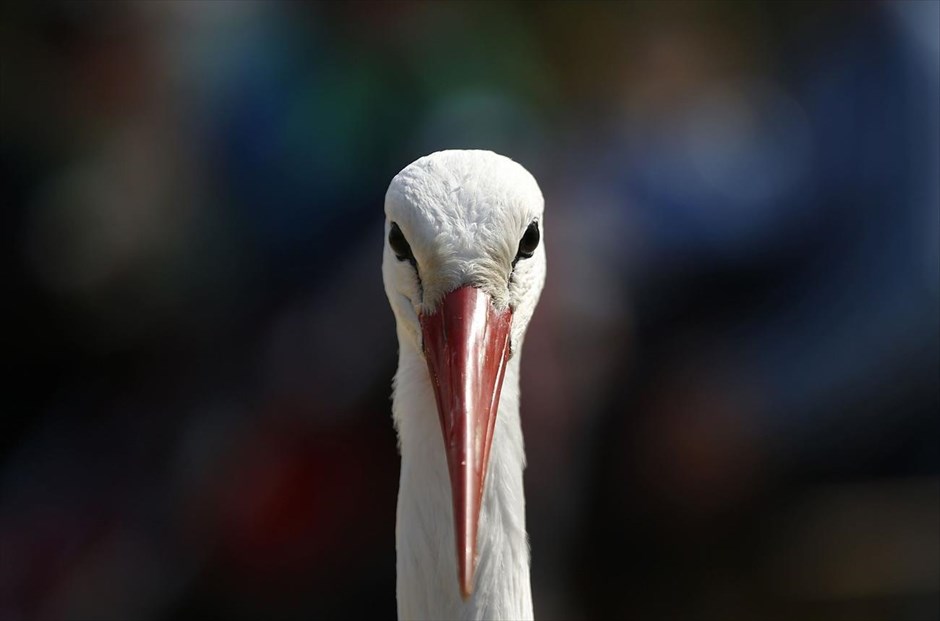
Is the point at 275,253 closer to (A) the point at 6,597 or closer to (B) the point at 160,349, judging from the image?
(B) the point at 160,349

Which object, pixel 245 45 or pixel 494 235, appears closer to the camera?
pixel 494 235

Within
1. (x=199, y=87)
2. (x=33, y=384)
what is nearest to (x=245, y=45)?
(x=199, y=87)

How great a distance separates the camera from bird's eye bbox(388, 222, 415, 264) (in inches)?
40.3

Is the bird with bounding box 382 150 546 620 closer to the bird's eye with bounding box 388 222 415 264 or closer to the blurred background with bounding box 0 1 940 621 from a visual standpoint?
the bird's eye with bounding box 388 222 415 264

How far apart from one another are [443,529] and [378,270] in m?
1.03

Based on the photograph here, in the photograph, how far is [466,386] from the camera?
0.87m

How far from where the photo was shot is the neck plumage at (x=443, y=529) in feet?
3.34

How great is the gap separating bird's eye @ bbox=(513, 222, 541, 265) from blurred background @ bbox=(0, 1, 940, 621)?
0.87m

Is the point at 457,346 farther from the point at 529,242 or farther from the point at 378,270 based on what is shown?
the point at 378,270

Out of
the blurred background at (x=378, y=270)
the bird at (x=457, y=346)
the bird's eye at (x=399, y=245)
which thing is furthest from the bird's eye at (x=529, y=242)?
the blurred background at (x=378, y=270)

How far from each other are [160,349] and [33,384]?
0.90 feet

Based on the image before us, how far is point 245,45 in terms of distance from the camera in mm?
1964

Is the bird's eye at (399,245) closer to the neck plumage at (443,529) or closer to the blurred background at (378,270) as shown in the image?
the neck plumage at (443,529)

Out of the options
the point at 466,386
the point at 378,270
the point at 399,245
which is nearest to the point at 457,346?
the point at 466,386
